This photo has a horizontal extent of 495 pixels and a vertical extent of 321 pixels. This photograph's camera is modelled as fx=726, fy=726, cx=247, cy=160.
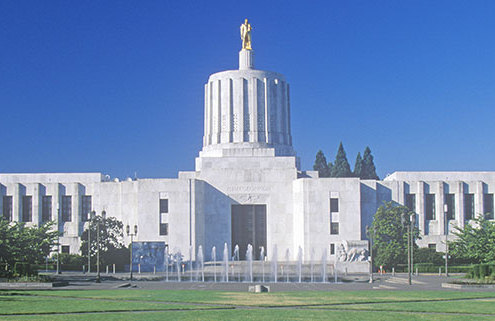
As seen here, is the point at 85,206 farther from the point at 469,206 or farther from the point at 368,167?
the point at 368,167

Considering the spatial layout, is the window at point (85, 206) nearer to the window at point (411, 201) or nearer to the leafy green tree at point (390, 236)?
the leafy green tree at point (390, 236)

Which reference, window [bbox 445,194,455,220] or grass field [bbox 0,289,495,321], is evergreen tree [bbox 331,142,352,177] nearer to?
window [bbox 445,194,455,220]

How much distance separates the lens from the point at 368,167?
340 feet

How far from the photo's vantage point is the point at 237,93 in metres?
69.3

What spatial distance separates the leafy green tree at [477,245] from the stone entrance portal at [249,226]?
17.1 m

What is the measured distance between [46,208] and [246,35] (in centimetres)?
2573

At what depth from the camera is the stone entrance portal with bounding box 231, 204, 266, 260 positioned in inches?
2623

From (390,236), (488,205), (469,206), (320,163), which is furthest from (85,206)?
(320,163)

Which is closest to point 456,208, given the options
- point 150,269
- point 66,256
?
point 150,269

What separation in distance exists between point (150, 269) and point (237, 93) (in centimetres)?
2002

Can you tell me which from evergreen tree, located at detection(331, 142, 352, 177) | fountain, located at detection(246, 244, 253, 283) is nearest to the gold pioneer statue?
fountain, located at detection(246, 244, 253, 283)

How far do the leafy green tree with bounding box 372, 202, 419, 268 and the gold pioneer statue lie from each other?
67.9ft

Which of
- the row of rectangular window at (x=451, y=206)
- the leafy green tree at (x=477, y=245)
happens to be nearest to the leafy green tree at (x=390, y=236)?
the leafy green tree at (x=477, y=245)

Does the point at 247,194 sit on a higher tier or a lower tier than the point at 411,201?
higher
